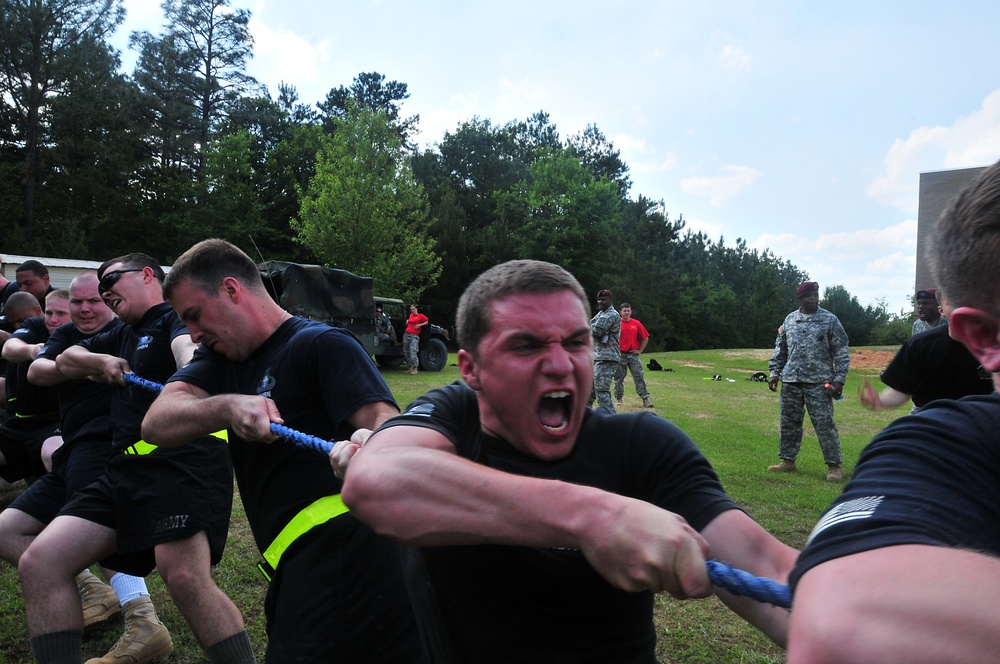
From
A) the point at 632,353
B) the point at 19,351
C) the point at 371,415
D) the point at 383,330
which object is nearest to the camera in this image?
the point at 371,415

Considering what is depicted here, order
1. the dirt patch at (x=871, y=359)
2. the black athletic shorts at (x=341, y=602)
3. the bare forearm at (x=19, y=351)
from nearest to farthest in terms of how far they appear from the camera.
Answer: the black athletic shorts at (x=341, y=602)
the bare forearm at (x=19, y=351)
the dirt patch at (x=871, y=359)

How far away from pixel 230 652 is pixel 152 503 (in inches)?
32.1

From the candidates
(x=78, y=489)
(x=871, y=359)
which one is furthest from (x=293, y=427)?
(x=871, y=359)

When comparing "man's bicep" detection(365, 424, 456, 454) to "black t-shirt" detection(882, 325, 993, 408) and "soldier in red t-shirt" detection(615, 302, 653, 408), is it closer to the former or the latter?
"black t-shirt" detection(882, 325, 993, 408)

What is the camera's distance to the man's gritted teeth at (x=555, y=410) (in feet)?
5.71

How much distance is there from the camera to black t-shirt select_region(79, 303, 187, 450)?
3842 millimetres

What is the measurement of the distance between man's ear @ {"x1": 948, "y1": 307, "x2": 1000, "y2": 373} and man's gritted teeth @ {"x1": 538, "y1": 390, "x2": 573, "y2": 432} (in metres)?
0.93

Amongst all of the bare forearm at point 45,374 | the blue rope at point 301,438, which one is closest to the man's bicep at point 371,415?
the blue rope at point 301,438

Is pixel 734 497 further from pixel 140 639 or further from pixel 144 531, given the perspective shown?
pixel 144 531

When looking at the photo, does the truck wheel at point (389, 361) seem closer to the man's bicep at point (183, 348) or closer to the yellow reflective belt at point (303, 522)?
the man's bicep at point (183, 348)

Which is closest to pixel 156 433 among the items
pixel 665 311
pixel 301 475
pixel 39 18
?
pixel 301 475

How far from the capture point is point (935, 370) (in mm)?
5215

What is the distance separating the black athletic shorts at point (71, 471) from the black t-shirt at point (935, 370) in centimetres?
546

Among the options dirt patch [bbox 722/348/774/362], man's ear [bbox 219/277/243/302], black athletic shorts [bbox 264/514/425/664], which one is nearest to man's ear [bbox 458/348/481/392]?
black athletic shorts [bbox 264/514/425/664]
